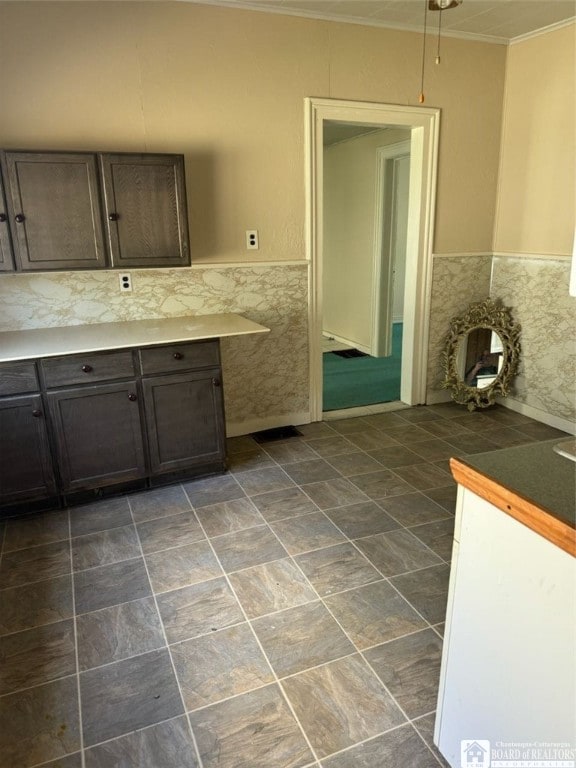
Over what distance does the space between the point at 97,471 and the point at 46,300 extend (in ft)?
3.55

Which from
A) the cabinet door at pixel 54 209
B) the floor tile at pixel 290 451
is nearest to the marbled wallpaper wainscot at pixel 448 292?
the floor tile at pixel 290 451

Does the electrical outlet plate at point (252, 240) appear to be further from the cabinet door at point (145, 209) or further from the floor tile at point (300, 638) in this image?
the floor tile at point (300, 638)

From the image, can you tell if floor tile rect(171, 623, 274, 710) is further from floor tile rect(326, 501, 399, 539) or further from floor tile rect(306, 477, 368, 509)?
floor tile rect(306, 477, 368, 509)

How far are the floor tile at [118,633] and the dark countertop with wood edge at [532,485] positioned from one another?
1.38 metres

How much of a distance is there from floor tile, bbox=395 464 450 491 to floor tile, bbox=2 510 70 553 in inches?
75.3

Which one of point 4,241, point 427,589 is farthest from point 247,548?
point 4,241

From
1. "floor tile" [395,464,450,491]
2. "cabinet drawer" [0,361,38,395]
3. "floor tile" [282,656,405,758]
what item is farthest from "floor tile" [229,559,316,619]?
"cabinet drawer" [0,361,38,395]

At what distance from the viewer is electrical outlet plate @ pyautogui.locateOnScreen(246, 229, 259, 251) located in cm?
358

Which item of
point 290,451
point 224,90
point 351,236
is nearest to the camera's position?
point 224,90

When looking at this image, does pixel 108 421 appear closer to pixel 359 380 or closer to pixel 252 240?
pixel 252 240

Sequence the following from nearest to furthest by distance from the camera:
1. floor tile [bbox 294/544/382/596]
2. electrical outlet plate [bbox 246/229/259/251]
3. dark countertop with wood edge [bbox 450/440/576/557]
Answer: dark countertop with wood edge [bbox 450/440/576/557], floor tile [bbox 294/544/382/596], electrical outlet plate [bbox 246/229/259/251]

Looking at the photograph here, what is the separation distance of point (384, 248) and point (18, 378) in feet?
13.8

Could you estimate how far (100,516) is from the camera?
2840 mm

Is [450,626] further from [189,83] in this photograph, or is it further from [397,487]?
[189,83]
